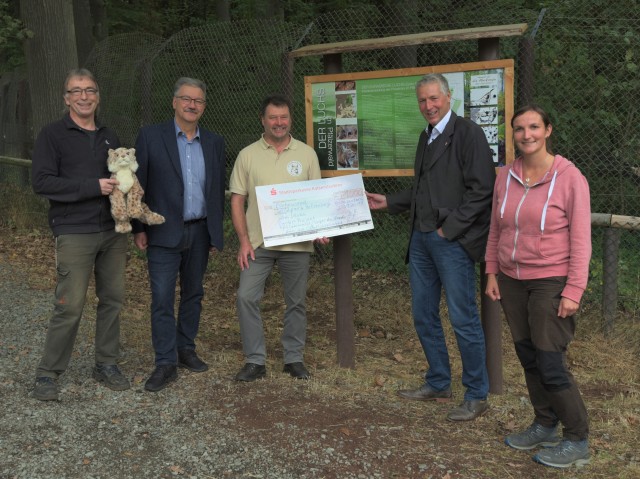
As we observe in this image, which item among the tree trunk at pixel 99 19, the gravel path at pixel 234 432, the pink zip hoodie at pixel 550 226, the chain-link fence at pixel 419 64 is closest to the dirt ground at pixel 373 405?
the gravel path at pixel 234 432

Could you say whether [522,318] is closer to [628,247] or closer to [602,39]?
[602,39]

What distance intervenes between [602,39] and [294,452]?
4674mm

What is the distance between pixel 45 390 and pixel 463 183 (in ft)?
9.77

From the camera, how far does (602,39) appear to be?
6.48 m

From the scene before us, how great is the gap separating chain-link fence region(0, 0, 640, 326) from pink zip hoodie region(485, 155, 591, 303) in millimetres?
1194

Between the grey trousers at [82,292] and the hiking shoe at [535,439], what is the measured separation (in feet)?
8.86

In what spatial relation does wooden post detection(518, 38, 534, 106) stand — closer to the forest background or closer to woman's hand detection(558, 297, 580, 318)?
the forest background

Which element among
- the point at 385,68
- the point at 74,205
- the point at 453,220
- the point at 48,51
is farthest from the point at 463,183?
the point at 48,51

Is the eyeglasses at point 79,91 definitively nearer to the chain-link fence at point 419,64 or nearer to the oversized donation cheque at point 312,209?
the oversized donation cheque at point 312,209

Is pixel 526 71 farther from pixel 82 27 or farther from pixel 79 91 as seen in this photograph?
pixel 82 27

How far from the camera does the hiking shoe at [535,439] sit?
410 centimetres

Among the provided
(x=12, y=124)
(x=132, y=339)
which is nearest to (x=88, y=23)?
(x=12, y=124)

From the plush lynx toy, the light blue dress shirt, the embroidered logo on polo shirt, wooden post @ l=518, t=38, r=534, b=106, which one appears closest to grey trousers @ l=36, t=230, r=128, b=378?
the plush lynx toy

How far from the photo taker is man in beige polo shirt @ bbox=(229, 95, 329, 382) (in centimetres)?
490
